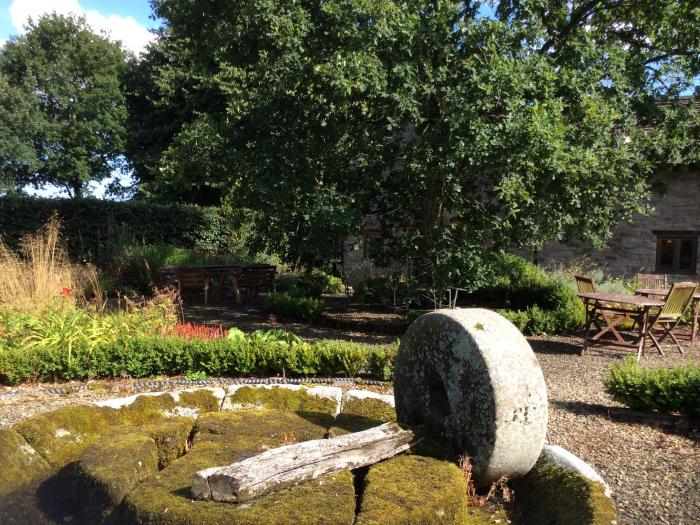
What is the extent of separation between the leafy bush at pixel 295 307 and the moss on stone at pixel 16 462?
25.2ft

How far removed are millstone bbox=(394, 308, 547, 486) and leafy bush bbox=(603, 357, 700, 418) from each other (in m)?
2.55

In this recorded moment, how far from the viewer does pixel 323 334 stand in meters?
9.73

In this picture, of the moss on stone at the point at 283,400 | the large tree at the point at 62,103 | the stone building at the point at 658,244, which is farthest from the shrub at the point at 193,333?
the large tree at the point at 62,103

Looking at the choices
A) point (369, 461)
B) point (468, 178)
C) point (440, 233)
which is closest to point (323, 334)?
point (440, 233)

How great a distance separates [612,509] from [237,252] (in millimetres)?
17780

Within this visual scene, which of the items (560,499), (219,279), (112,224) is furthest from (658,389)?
(112,224)

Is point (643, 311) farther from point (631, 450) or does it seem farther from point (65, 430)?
point (65, 430)

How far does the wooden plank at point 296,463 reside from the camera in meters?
2.48

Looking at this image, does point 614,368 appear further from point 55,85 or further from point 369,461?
point 55,85

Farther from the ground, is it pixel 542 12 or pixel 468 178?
pixel 542 12

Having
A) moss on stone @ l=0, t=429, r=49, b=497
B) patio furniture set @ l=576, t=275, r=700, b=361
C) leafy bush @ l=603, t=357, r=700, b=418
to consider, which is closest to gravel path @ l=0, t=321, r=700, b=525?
leafy bush @ l=603, t=357, r=700, b=418

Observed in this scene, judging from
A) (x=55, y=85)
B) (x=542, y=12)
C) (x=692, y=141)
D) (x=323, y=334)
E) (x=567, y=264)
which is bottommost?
(x=323, y=334)

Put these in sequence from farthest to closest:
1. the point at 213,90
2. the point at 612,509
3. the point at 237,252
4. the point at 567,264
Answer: the point at 213,90 → the point at 237,252 → the point at 567,264 → the point at 612,509

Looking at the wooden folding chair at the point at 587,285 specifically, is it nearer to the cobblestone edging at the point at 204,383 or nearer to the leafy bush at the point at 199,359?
the leafy bush at the point at 199,359
